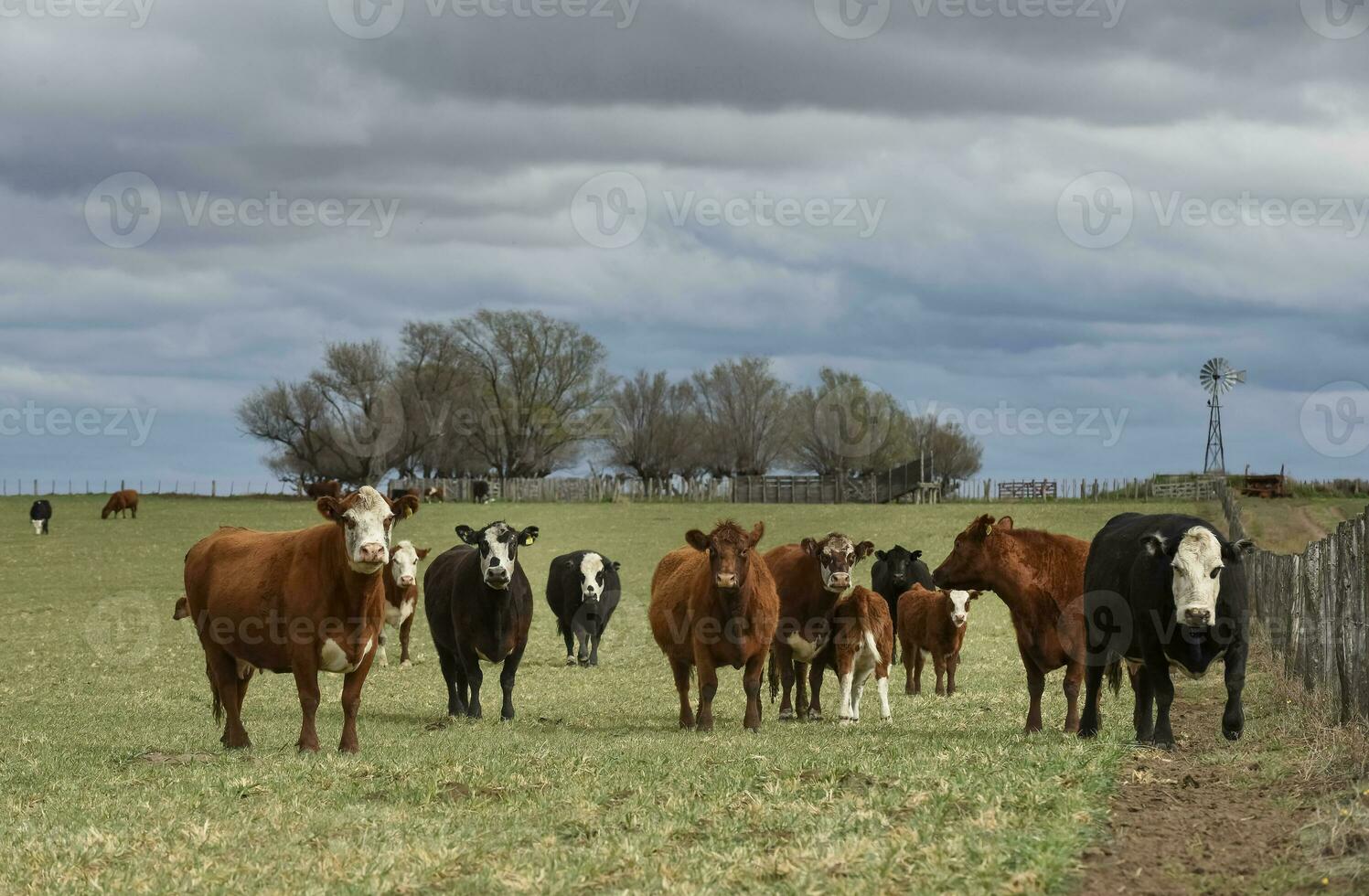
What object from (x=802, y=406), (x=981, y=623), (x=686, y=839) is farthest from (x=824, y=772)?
(x=802, y=406)

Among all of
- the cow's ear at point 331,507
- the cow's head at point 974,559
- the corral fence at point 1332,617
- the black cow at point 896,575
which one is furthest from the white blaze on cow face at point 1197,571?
the black cow at point 896,575

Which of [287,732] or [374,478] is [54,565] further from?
[374,478]

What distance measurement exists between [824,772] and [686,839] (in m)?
1.94

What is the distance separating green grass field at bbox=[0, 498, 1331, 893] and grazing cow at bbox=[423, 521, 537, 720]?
63cm

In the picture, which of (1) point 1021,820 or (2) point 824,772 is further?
(2) point 824,772

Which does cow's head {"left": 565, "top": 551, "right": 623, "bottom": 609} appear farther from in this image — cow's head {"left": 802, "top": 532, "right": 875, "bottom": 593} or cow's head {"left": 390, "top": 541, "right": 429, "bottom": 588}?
cow's head {"left": 802, "top": 532, "right": 875, "bottom": 593}

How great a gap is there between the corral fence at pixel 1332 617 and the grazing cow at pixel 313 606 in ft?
25.5

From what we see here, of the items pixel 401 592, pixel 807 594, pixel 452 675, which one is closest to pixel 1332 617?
pixel 807 594

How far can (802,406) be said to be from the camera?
400ft

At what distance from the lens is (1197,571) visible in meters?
11.1

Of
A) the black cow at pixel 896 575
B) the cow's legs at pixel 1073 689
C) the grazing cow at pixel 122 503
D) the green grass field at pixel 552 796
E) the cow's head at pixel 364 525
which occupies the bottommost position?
the green grass field at pixel 552 796

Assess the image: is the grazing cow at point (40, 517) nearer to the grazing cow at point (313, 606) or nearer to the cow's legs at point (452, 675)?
the cow's legs at point (452, 675)

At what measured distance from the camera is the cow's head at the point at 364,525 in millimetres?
10983

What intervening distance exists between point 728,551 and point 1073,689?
3.43m
